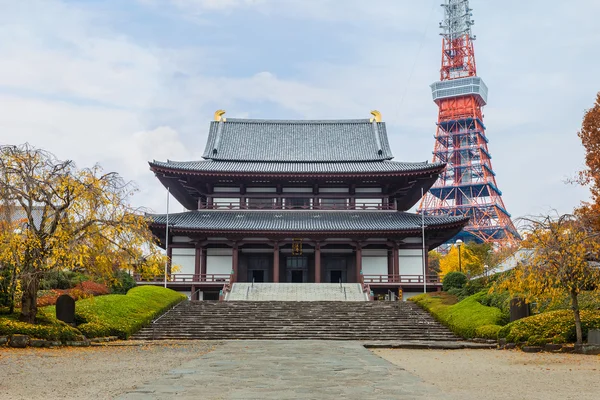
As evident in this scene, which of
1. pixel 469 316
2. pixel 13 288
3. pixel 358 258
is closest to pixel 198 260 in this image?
pixel 358 258

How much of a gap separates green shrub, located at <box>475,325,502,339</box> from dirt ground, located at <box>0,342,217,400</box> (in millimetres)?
11481

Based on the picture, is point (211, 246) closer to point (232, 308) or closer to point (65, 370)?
point (232, 308)

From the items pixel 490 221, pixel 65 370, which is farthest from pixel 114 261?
pixel 490 221

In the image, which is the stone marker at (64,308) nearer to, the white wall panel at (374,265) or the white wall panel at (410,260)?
the white wall panel at (374,265)

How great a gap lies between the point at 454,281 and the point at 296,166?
57.2 feet

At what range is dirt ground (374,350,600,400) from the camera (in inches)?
420

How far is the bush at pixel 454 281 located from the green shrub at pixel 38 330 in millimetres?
24562

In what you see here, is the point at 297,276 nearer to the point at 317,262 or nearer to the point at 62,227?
the point at 317,262

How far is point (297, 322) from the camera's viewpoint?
29266 millimetres

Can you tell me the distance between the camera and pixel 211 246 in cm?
4406

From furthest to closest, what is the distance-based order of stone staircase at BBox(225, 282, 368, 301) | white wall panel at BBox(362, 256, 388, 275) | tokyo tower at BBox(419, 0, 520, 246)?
tokyo tower at BBox(419, 0, 520, 246) → white wall panel at BBox(362, 256, 388, 275) → stone staircase at BBox(225, 282, 368, 301)

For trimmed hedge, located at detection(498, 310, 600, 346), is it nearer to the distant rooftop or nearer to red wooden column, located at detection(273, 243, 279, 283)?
red wooden column, located at detection(273, 243, 279, 283)

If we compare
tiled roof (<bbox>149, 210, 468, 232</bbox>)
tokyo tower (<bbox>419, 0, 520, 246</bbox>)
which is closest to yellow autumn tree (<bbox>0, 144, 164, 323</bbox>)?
tiled roof (<bbox>149, 210, 468, 232</bbox>)

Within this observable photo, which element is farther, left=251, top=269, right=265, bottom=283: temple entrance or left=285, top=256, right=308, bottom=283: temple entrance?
left=285, top=256, right=308, bottom=283: temple entrance
